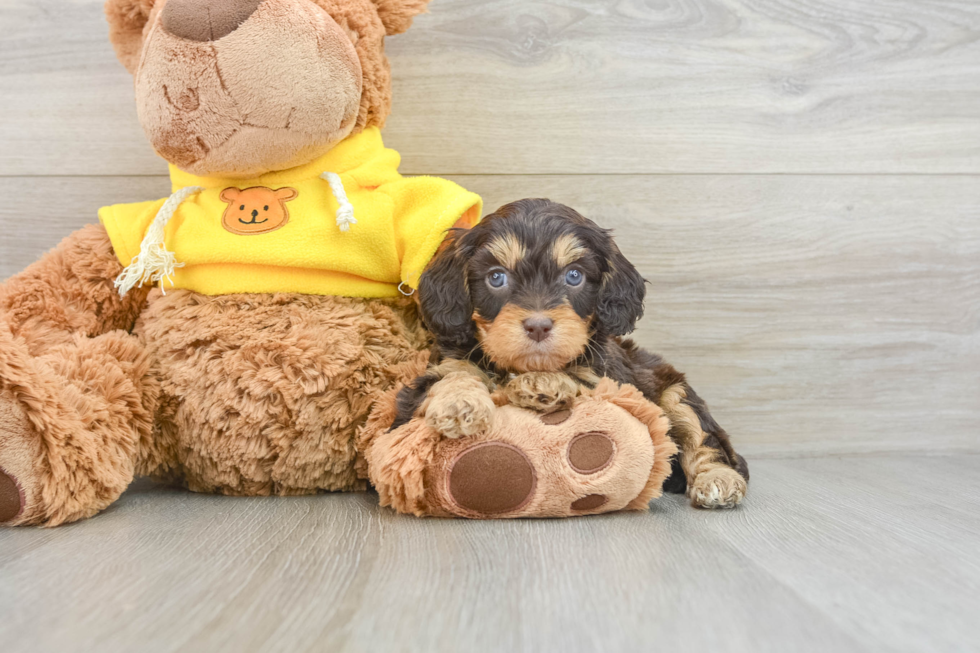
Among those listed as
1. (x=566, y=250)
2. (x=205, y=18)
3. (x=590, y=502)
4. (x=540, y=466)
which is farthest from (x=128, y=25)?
(x=590, y=502)

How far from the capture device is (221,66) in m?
1.52

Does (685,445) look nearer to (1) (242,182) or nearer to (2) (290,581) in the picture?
(2) (290,581)

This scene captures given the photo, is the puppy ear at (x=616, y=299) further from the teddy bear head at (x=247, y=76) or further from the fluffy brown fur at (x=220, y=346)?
the teddy bear head at (x=247, y=76)

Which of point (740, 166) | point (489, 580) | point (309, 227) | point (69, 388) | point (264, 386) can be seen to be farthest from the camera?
point (740, 166)

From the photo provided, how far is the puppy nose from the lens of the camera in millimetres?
1391

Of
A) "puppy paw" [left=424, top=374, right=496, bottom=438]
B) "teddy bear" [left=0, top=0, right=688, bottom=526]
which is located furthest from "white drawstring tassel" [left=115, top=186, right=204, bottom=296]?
"puppy paw" [left=424, top=374, right=496, bottom=438]

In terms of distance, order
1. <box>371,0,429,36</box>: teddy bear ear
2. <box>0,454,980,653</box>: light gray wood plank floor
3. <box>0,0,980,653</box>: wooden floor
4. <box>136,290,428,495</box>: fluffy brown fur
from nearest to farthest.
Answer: <box>0,454,980,653</box>: light gray wood plank floor
<box>136,290,428,495</box>: fluffy brown fur
<box>371,0,429,36</box>: teddy bear ear
<box>0,0,980,653</box>: wooden floor

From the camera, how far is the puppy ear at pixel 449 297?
1.52 meters

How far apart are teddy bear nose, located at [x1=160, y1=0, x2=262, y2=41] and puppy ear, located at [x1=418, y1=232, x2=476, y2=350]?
2.16ft

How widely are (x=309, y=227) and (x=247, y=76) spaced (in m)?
0.35

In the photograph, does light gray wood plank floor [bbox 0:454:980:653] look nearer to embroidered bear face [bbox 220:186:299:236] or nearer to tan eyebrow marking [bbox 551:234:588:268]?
tan eyebrow marking [bbox 551:234:588:268]

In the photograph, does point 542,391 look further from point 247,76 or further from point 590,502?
point 247,76

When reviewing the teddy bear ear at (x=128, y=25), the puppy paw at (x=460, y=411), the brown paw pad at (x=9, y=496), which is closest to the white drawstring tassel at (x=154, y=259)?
the teddy bear ear at (x=128, y=25)

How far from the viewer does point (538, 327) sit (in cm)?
139
